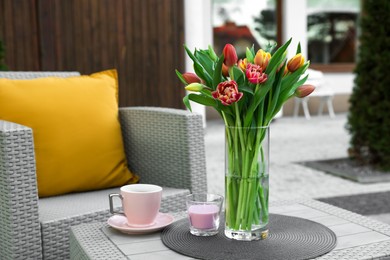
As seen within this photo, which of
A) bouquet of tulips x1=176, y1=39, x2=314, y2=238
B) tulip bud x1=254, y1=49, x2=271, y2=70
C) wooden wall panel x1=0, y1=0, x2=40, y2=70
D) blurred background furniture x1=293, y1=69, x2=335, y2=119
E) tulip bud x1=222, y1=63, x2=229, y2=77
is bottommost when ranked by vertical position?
blurred background furniture x1=293, y1=69, x2=335, y2=119

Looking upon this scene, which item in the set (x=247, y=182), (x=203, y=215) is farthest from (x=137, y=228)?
(x=247, y=182)

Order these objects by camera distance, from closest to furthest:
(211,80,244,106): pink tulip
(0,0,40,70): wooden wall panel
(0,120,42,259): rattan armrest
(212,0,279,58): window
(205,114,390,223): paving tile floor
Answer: (211,80,244,106): pink tulip → (0,120,42,259): rattan armrest → (205,114,390,223): paving tile floor → (0,0,40,70): wooden wall panel → (212,0,279,58): window

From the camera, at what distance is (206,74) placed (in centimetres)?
131

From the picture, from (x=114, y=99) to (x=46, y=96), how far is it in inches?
11.0

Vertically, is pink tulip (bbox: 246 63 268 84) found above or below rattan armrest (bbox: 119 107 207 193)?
above

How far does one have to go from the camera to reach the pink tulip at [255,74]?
4.00ft

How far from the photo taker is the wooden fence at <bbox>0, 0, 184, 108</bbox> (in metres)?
4.80

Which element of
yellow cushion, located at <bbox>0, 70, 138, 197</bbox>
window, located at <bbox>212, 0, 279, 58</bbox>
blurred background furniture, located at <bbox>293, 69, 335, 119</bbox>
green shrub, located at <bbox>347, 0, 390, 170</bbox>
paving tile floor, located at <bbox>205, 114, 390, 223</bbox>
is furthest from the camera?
window, located at <bbox>212, 0, 279, 58</bbox>

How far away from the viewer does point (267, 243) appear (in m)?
1.28

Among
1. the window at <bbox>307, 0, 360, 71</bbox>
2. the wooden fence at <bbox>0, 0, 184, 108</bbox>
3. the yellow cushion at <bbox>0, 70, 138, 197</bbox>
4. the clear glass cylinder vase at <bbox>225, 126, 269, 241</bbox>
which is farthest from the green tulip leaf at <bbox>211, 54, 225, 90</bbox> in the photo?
the window at <bbox>307, 0, 360, 71</bbox>

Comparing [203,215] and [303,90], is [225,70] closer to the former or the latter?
[303,90]

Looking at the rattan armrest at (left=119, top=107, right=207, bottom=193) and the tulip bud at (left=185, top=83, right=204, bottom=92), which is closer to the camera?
the tulip bud at (left=185, top=83, right=204, bottom=92)

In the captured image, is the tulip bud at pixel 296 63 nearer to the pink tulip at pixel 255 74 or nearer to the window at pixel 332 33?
the pink tulip at pixel 255 74

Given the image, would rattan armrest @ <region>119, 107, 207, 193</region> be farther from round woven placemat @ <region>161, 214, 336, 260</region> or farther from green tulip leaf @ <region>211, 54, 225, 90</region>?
green tulip leaf @ <region>211, 54, 225, 90</region>
